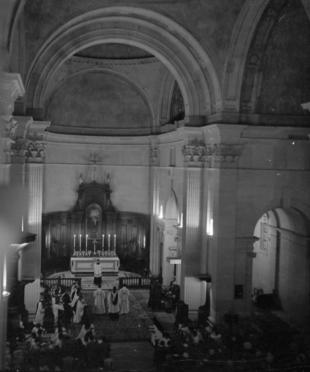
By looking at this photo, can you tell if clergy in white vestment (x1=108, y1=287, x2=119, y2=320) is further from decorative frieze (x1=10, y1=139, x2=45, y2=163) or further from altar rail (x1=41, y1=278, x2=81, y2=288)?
decorative frieze (x1=10, y1=139, x2=45, y2=163)

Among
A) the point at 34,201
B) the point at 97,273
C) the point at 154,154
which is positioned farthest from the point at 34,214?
the point at 154,154

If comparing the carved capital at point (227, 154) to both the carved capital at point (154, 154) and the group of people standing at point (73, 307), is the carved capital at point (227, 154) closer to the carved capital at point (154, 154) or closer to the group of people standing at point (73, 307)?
the group of people standing at point (73, 307)

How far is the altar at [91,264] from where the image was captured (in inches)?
1115

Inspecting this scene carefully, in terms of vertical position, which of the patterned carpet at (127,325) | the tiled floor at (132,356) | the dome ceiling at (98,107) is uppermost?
the dome ceiling at (98,107)

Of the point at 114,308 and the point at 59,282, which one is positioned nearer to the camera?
the point at 114,308

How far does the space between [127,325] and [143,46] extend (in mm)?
11512

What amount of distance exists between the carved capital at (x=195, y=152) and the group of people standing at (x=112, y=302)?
246 inches

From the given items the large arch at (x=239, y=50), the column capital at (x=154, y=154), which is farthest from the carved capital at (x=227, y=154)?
the column capital at (x=154, y=154)

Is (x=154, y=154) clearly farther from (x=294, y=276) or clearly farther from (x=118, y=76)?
(x=294, y=276)

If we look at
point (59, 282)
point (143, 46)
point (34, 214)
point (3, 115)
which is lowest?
point (59, 282)

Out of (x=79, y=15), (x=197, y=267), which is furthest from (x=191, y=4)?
(x=197, y=267)

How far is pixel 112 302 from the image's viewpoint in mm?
21938

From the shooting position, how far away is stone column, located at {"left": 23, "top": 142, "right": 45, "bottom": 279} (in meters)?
21.2

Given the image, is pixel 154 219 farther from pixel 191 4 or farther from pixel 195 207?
pixel 191 4
